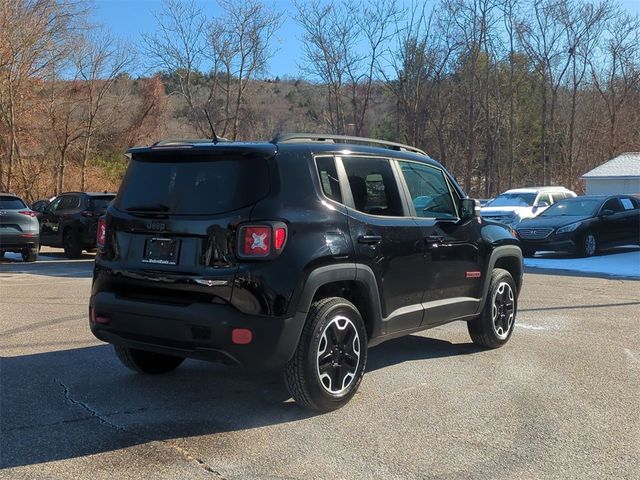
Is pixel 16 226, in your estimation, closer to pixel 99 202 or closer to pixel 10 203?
pixel 10 203

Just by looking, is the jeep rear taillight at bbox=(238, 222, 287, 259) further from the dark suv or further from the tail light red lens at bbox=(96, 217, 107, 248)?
the tail light red lens at bbox=(96, 217, 107, 248)

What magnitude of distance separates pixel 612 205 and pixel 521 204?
4454 millimetres

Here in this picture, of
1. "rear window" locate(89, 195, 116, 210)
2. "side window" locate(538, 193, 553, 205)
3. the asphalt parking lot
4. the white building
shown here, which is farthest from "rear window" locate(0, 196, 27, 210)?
the white building

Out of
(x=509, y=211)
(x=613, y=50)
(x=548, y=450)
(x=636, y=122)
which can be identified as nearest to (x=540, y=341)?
(x=548, y=450)

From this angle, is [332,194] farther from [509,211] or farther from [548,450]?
[509,211]

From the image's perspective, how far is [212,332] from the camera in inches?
161

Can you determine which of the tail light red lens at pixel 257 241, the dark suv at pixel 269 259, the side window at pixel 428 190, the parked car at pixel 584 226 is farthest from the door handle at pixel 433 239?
the parked car at pixel 584 226

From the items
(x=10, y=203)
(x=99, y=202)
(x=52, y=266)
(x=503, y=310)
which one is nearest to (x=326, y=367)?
(x=503, y=310)

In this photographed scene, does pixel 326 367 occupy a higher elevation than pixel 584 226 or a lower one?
lower

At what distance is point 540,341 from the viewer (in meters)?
6.96

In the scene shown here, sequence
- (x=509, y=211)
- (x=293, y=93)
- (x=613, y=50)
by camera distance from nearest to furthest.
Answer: (x=509, y=211), (x=613, y=50), (x=293, y=93)

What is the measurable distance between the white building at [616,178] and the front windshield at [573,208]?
11662mm

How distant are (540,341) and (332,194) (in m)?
3.57

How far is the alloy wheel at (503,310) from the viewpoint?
21.2 ft
